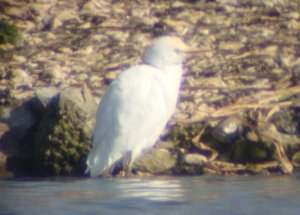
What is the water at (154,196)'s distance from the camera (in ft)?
25.6

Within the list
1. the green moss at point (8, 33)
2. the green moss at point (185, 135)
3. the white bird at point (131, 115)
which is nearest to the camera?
the white bird at point (131, 115)

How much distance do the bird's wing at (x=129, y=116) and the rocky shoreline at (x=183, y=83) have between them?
32 cm

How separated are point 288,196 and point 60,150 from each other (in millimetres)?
2522

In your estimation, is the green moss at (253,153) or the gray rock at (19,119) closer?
the green moss at (253,153)

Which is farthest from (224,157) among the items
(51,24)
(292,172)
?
(51,24)

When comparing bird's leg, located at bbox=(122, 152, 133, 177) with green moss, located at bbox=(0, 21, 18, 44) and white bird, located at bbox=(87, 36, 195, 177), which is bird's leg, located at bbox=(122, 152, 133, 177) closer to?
white bird, located at bbox=(87, 36, 195, 177)

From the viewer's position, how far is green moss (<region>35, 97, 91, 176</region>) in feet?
32.0

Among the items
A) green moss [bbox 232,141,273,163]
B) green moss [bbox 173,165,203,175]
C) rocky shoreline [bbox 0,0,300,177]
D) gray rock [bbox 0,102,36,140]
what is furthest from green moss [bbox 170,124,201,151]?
gray rock [bbox 0,102,36,140]

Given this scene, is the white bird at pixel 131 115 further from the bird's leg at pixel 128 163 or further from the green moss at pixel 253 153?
the green moss at pixel 253 153

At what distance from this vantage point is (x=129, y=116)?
375 inches

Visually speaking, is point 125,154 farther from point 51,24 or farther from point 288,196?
point 51,24

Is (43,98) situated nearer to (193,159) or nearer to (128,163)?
(128,163)

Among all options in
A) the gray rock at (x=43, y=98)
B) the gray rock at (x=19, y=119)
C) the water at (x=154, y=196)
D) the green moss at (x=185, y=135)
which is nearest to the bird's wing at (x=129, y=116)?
the water at (x=154, y=196)

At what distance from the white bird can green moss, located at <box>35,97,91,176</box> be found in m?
0.38
